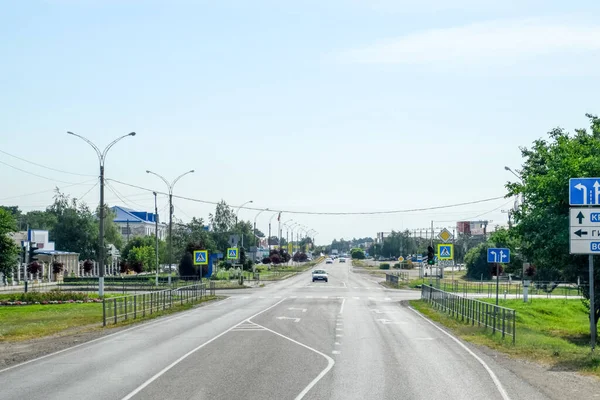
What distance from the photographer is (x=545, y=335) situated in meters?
32.4

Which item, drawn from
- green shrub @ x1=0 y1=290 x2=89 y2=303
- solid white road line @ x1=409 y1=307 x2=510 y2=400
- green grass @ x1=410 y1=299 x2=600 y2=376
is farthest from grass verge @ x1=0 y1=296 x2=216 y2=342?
green grass @ x1=410 y1=299 x2=600 y2=376

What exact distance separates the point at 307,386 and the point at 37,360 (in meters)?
8.40

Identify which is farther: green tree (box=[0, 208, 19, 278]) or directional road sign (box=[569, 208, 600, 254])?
green tree (box=[0, 208, 19, 278])

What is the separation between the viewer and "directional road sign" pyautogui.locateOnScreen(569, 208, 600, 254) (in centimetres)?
2102

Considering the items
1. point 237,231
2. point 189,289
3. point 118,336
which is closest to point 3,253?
point 189,289

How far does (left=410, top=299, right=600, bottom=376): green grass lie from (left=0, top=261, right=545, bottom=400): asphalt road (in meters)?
1.17

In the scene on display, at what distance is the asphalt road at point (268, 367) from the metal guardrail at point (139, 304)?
1.67 m

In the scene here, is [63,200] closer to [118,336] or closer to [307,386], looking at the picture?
[118,336]

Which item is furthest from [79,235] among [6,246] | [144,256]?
[6,246]

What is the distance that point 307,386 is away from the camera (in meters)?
15.6

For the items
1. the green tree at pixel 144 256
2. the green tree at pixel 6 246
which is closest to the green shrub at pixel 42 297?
the green tree at pixel 6 246

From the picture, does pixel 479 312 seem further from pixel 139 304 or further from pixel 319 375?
pixel 139 304

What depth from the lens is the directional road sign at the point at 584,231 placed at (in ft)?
68.9

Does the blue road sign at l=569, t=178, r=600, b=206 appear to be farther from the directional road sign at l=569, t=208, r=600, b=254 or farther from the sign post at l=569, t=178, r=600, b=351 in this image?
the directional road sign at l=569, t=208, r=600, b=254
